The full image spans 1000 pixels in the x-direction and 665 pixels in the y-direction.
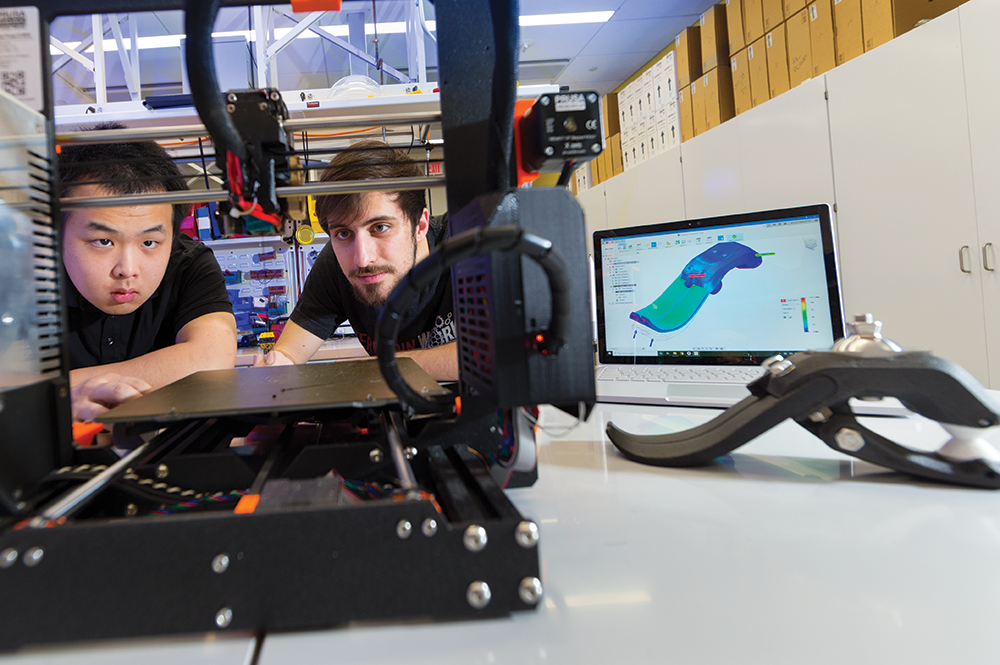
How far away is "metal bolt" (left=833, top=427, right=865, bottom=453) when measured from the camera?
22.2 inches

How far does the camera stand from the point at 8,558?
0.31 meters

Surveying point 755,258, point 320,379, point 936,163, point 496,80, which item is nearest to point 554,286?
point 496,80

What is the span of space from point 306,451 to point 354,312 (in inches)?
52.0

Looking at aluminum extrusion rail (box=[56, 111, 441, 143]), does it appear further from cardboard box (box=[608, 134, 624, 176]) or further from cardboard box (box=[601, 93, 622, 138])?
cardboard box (box=[601, 93, 622, 138])

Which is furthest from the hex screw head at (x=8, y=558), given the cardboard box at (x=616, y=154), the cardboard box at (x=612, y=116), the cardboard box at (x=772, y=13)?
the cardboard box at (x=612, y=116)

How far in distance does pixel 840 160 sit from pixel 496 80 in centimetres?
210

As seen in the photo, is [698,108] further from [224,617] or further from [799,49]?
[224,617]

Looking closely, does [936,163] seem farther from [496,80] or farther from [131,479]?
[131,479]

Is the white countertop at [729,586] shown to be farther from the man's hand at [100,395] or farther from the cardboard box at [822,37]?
the cardboard box at [822,37]

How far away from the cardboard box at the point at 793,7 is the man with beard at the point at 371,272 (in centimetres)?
194

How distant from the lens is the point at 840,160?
6.75 feet

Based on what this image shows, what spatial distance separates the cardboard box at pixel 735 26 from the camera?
284 cm

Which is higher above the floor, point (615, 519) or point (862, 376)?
point (862, 376)

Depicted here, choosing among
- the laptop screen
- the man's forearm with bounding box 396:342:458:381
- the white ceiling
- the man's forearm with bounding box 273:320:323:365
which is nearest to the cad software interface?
the laptop screen
